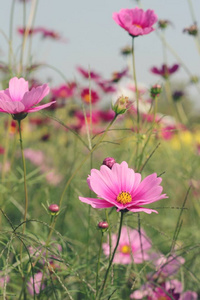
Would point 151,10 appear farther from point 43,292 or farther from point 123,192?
point 43,292

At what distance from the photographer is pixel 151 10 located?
2.55 feet

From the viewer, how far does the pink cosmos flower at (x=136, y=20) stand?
71cm

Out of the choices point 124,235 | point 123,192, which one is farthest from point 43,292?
point 124,235

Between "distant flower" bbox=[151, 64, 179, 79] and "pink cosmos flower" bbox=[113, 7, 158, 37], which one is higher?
"pink cosmos flower" bbox=[113, 7, 158, 37]

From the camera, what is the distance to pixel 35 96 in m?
0.52

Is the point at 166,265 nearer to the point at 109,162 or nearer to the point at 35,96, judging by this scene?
the point at 109,162

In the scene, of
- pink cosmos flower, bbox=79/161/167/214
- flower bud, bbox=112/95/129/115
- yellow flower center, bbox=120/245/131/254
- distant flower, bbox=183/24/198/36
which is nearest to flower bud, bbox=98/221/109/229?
pink cosmos flower, bbox=79/161/167/214

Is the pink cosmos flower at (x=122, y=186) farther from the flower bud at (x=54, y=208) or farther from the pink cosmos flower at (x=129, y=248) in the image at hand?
the pink cosmos flower at (x=129, y=248)

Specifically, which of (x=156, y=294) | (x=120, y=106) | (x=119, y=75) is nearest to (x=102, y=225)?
(x=120, y=106)

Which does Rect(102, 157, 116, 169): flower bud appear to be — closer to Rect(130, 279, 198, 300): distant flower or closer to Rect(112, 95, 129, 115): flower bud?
Rect(112, 95, 129, 115): flower bud

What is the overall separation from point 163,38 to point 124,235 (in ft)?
1.93

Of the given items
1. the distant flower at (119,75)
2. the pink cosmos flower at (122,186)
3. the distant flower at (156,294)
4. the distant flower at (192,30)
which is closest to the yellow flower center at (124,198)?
the pink cosmos flower at (122,186)

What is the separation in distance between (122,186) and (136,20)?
0.39 meters

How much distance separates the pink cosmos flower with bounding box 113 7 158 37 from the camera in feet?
2.34
